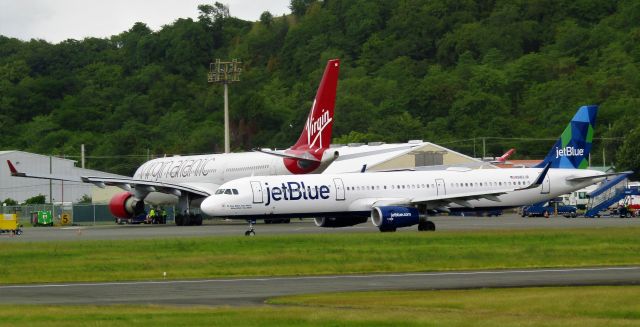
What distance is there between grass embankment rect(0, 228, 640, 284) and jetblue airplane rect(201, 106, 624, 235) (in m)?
5.73

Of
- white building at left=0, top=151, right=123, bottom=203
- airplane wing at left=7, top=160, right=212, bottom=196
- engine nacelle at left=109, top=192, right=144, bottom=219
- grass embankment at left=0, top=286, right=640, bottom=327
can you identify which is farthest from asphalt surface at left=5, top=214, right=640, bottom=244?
white building at left=0, top=151, right=123, bottom=203

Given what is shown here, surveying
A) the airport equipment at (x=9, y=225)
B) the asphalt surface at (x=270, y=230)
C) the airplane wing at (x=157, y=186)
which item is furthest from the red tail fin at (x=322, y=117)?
the airport equipment at (x=9, y=225)

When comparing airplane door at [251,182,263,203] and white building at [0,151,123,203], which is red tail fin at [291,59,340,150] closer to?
airplane door at [251,182,263,203]

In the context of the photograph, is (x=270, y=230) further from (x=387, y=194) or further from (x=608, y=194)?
(x=608, y=194)

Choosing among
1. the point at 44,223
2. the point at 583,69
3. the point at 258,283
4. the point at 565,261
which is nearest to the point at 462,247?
the point at 565,261

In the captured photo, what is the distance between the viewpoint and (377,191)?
61156mm

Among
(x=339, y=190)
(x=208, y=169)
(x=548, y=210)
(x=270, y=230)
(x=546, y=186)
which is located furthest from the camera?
(x=548, y=210)

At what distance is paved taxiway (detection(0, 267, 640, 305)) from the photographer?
30188mm

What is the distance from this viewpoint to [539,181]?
5997 centimetres

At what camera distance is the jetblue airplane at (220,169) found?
7688 cm

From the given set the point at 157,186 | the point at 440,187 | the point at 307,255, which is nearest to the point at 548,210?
the point at 157,186

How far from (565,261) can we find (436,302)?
494 inches

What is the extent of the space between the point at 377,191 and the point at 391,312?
34950 millimetres

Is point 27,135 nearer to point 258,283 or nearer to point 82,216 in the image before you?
point 82,216
